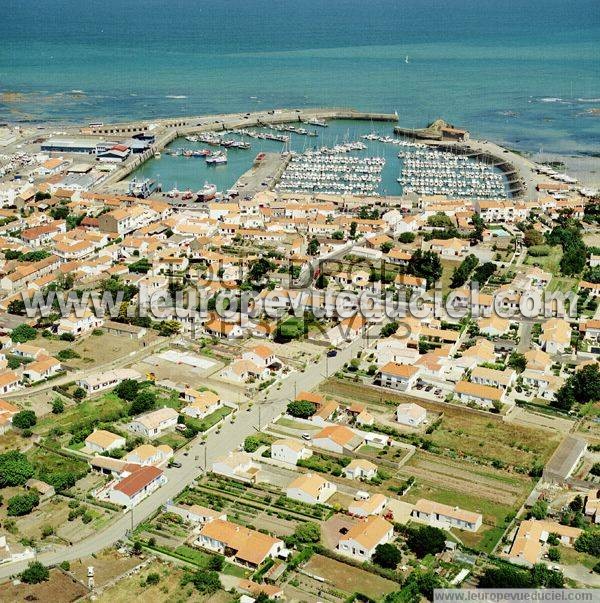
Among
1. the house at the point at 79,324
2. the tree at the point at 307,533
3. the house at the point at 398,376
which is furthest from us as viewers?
the house at the point at 79,324

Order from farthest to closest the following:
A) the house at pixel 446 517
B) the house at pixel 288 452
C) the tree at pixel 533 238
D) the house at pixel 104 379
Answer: the tree at pixel 533 238, the house at pixel 104 379, the house at pixel 288 452, the house at pixel 446 517

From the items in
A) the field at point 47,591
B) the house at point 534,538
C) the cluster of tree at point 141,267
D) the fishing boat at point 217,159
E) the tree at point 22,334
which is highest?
the fishing boat at point 217,159

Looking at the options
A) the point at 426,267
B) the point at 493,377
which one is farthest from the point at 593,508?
the point at 426,267

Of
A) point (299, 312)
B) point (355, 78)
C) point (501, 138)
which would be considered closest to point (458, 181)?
point (501, 138)

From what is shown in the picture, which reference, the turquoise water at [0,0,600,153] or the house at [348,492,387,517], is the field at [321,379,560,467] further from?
the turquoise water at [0,0,600,153]

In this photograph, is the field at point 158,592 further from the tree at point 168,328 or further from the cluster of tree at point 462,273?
the cluster of tree at point 462,273

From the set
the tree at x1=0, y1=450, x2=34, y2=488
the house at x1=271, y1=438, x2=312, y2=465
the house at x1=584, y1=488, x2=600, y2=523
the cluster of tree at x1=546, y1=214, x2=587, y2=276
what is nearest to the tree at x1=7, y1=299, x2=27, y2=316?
the tree at x1=0, y1=450, x2=34, y2=488

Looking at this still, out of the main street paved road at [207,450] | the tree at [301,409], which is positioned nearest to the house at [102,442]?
the main street paved road at [207,450]

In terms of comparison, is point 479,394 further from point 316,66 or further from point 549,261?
point 316,66
